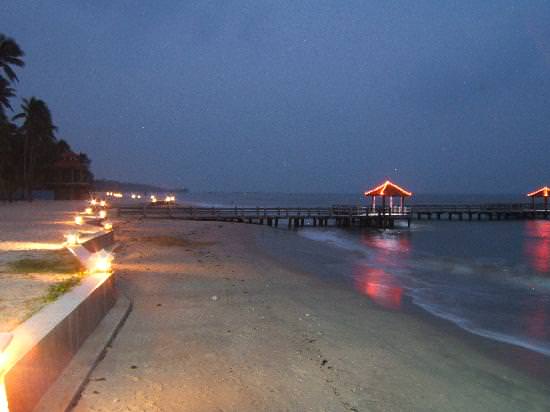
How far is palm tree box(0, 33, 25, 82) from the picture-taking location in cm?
3350

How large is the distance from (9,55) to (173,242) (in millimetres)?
22130

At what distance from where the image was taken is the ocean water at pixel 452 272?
11969 millimetres

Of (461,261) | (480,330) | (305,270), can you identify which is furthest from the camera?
(461,261)

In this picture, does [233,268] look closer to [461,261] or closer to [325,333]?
[325,333]

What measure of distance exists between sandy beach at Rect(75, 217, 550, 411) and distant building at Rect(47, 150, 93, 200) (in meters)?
46.2

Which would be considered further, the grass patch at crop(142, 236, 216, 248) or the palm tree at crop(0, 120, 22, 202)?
the palm tree at crop(0, 120, 22, 202)

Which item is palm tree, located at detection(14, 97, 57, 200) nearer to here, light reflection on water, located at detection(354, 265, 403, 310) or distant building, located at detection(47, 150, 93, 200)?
distant building, located at detection(47, 150, 93, 200)

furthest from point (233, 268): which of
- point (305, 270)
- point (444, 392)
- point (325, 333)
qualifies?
point (444, 392)

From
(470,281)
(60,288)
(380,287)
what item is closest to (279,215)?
(470,281)

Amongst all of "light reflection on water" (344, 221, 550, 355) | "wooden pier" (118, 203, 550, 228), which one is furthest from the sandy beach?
"wooden pier" (118, 203, 550, 228)

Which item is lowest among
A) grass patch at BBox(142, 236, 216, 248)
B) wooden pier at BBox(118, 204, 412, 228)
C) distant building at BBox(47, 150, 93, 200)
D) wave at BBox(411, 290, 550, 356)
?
wave at BBox(411, 290, 550, 356)

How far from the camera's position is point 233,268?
50.3 feet

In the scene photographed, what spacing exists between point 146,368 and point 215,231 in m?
23.6

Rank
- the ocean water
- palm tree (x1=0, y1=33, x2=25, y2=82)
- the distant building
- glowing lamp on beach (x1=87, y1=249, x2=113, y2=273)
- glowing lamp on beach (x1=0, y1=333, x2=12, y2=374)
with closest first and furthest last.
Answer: glowing lamp on beach (x1=0, y1=333, x2=12, y2=374) → glowing lamp on beach (x1=87, y1=249, x2=113, y2=273) → the ocean water → palm tree (x1=0, y1=33, x2=25, y2=82) → the distant building
